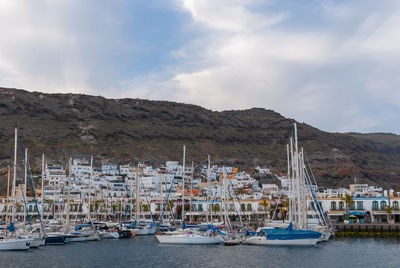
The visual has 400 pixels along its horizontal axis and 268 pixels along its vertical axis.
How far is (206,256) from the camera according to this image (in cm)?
4988

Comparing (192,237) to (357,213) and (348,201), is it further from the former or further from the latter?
(357,213)

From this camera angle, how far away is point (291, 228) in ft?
185

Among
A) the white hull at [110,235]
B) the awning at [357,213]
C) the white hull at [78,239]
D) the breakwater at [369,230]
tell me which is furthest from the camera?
the awning at [357,213]

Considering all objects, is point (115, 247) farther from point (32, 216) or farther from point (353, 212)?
point (32, 216)

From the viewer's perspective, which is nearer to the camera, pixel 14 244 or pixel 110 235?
pixel 14 244

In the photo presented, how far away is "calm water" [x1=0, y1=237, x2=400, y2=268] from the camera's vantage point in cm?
4456

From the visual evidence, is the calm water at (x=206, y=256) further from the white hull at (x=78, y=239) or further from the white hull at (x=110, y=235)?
the white hull at (x=110, y=235)

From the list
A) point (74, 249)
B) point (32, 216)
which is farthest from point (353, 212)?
point (32, 216)

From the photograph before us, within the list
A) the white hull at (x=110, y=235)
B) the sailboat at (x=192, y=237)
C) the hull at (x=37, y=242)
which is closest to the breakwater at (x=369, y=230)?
the sailboat at (x=192, y=237)

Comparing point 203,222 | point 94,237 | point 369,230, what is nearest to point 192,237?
point 94,237

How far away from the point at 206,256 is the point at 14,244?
2258 cm

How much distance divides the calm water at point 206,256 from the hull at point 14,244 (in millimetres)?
→ 1136

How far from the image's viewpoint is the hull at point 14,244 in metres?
52.2

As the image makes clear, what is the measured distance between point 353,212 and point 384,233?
58.1 ft
